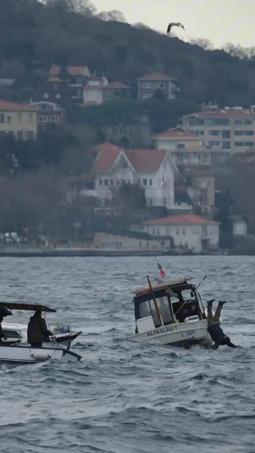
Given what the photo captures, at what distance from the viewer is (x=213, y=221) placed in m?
182

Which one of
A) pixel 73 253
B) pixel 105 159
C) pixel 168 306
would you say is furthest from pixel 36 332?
pixel 105 159

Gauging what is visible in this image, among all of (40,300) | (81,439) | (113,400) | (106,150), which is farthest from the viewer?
(106,150)

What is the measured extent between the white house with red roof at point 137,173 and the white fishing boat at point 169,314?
138m

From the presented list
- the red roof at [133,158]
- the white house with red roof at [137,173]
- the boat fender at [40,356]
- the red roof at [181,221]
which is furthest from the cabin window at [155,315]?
the red roof at [133,158]

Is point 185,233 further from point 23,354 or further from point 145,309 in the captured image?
point 23,354

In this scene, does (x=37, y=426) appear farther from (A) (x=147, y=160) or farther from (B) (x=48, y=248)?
(A) (x=147, y=160)

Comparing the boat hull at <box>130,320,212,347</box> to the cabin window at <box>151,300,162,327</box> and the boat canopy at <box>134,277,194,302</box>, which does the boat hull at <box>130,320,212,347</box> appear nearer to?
the cabin window at <box>151,300,162,327</box>

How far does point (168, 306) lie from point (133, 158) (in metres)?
150

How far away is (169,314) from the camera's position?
4716 cm

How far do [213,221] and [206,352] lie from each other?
136 meters

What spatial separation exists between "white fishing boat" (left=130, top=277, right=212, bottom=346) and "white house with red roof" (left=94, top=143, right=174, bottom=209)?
138141 millimetres

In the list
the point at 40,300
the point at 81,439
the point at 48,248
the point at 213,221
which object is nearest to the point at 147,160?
the point at 213,221

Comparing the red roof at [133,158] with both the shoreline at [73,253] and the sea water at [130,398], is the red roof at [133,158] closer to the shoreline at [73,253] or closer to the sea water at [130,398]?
the shoreline at [73,253]

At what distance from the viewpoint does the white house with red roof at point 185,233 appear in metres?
172
